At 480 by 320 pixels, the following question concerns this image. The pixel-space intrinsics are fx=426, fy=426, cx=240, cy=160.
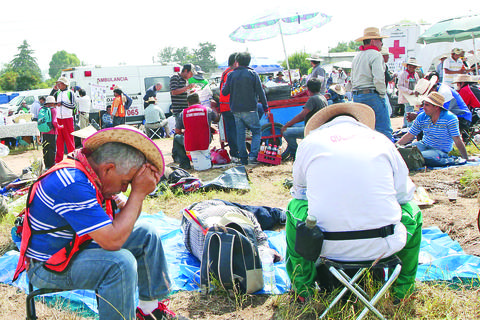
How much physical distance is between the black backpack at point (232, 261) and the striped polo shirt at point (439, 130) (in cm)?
457

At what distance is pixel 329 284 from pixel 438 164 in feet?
14.9

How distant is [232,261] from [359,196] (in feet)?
3.62

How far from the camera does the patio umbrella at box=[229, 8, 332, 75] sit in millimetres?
11570

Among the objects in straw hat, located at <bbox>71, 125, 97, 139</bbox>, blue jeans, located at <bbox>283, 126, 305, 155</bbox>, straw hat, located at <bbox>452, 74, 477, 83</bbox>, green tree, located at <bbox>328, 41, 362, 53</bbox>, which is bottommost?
blue jeans, located at <bbox>283, 126, 305, 155</bbox>

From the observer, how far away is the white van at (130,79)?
566 inches

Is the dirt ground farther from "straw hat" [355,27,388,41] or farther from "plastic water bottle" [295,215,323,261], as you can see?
"straw hat" [355,27,388,41]

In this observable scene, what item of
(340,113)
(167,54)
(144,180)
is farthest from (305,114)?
(167,54)

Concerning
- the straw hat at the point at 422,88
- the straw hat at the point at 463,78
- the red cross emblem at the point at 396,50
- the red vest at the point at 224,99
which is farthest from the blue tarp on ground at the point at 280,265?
the red cross emblem at the point at 396,50

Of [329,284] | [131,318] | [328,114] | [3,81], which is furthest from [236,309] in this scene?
[3,81]

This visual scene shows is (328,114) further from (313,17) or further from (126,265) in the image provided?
(313,17)

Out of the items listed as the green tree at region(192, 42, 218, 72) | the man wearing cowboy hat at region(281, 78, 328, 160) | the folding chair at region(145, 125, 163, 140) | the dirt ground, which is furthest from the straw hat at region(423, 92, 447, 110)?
the green tree at region(192, 42, 218, 72)

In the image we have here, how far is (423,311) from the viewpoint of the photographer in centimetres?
264

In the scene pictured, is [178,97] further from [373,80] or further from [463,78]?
[463,78]

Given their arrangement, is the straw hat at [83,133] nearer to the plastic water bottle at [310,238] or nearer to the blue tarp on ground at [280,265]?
the blue tarp on ground at [280,265]
